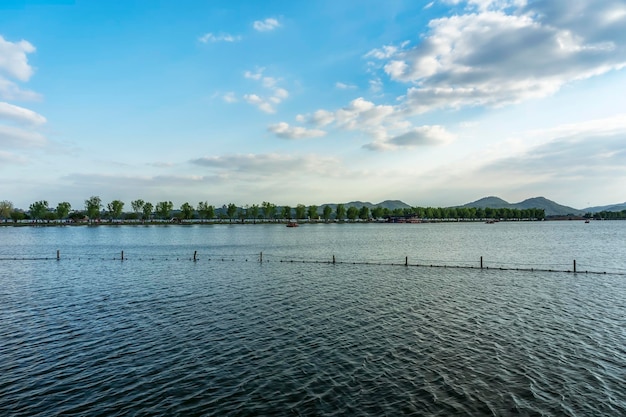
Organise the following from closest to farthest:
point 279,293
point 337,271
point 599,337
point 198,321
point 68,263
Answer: point 599,337
point 198,321
point 279,293
point 337,271
point 68,263

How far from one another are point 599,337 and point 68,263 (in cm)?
7628

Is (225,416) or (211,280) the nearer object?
(225,416)

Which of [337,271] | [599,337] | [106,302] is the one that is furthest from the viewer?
[337,271]

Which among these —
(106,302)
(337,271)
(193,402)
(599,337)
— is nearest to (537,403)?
(599,337)

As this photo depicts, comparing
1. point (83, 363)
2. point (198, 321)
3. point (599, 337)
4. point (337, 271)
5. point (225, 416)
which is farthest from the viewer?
point (337, 271)

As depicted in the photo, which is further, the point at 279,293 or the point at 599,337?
the point at 279,293

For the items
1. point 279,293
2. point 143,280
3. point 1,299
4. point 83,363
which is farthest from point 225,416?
point 143,280

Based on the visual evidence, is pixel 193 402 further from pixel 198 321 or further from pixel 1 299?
pixel 1 299

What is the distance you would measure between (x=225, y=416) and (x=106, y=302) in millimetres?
25915

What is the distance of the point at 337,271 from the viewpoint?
176 feet

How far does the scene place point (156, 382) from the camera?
1709 cm

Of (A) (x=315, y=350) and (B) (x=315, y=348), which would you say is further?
(B) (x=315, y=348)

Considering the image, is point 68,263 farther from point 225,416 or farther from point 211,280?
point 225,416

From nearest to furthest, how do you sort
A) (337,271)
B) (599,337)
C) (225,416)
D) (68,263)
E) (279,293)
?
(225,416), (599,337), (279,293), (337,271), (68,263)
